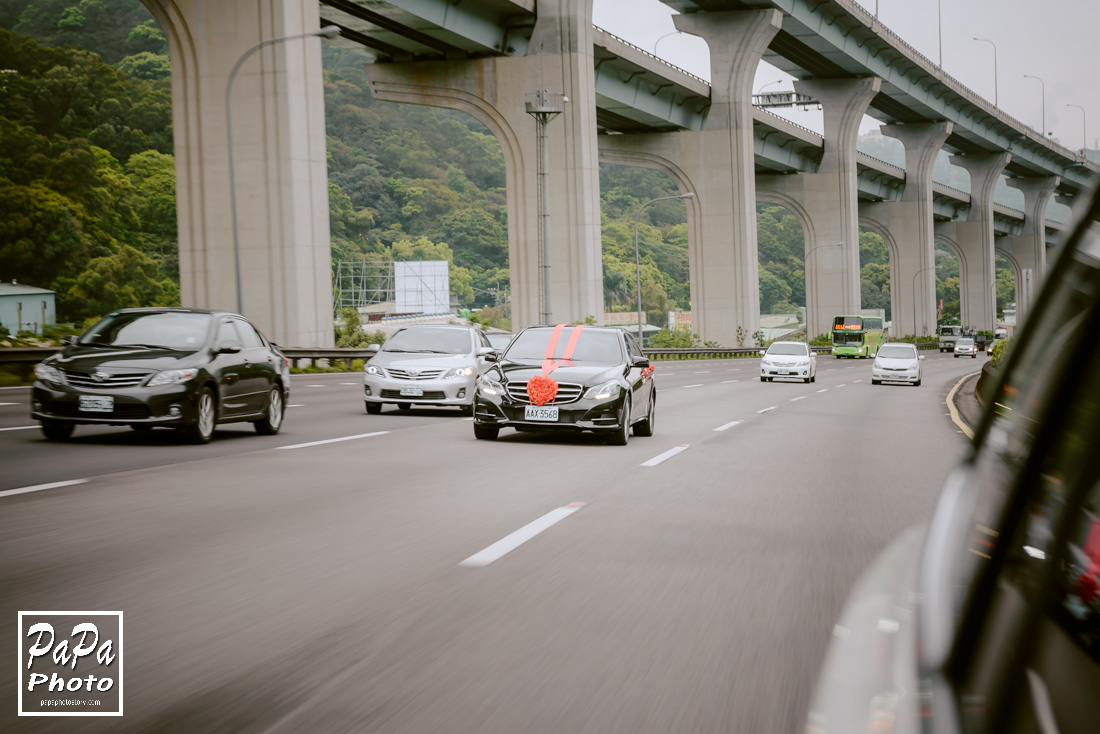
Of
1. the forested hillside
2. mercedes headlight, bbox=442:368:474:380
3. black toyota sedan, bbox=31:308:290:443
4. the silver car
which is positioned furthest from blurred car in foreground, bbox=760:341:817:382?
the forested hillside

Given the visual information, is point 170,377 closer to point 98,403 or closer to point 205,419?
point 98,403

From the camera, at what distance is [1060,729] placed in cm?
143

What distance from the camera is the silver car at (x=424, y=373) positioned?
19.6 metres

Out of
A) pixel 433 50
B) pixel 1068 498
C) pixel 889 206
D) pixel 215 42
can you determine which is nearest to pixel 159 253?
pixel 433 50

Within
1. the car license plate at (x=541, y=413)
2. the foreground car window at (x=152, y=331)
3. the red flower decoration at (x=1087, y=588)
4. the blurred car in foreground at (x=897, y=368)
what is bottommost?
the blurred car in foreground at (x=897, y=368)

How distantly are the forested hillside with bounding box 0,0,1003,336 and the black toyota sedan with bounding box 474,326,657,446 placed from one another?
58.6 meters

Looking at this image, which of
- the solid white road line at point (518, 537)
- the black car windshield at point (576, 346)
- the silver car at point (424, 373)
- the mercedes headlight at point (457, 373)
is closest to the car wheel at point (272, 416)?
the black car windshield at point (576, 346)

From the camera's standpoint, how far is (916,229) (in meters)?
Answer: 109

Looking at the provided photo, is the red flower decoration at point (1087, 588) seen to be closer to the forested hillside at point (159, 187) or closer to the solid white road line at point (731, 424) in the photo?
the solid white road line at point (731, 424)

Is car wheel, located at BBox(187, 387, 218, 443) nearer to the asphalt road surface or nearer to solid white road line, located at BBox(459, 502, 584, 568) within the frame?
the asphalt road surface

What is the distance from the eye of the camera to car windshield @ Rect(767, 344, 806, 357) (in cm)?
4069

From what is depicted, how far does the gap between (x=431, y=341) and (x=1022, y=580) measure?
19.3m

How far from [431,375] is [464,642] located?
14845mm

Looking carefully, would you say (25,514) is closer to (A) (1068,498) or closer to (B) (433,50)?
(A) (1068,498)
